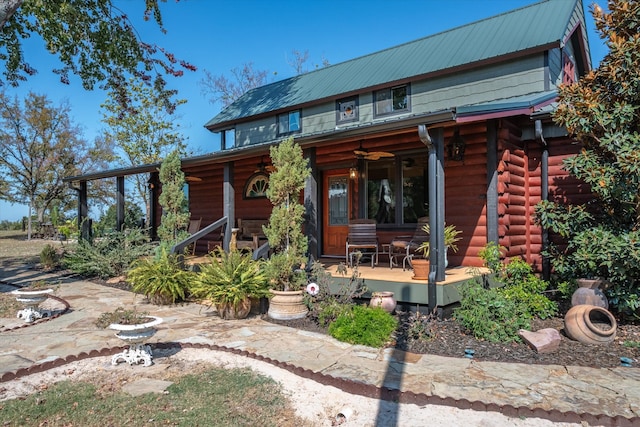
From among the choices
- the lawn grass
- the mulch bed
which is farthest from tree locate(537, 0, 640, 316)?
the lawn grass

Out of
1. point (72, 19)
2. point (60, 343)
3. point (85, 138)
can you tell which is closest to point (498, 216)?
point (60, 343)

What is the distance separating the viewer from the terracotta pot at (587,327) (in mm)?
4684

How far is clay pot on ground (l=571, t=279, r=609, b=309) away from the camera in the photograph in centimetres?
534

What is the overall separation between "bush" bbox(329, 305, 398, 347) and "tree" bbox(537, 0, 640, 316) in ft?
9.21

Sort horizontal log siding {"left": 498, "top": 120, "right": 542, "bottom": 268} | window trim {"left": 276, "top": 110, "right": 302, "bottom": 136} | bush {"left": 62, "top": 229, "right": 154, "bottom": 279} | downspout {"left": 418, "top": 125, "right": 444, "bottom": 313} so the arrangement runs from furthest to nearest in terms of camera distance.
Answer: window trim {"left": 276, "top": 110, "right": 302, "bottom": 136} < bush {"left": 62, "top": 229, "right": 154, "bottom": 279} < horizontal log siding {"left": 498, "top": 120, "right": 542, "bottom": 268} < downspout {"left": 418, "top": 125, "right": 444, "bottom": 313}

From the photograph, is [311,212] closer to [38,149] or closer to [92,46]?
[92,46]

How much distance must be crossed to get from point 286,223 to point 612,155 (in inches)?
179

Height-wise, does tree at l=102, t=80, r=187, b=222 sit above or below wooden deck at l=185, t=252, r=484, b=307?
above

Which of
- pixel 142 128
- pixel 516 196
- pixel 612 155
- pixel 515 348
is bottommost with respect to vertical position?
pixel 515 348

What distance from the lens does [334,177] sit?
31.7 ft

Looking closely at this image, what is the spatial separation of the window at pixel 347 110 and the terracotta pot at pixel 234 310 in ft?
21.5

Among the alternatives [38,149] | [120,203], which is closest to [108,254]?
[120,203]

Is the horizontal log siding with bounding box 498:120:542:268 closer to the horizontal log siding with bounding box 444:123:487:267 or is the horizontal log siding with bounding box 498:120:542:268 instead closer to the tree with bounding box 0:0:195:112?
the horizontal log siding with bounding box 444:123:487:267

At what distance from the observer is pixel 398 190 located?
Result: 27.2 feet
